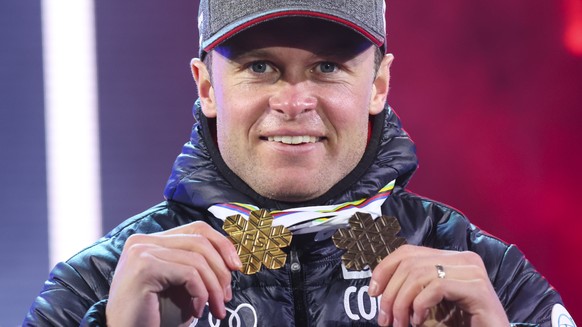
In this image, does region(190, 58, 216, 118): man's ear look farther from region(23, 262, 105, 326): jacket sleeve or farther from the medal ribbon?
→ region(23, 262, 105, 326): jacket sleeve

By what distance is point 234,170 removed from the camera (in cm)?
178

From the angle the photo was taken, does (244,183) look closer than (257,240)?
No

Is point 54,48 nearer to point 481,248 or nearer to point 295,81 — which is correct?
point 295,81

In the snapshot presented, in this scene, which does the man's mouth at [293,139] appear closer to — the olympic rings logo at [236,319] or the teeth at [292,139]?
the teeth at [292,139]

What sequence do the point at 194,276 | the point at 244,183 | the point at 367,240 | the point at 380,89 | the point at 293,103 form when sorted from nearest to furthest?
the point at 194,276
the point at 367,240
the point at 293,103
the point at 244,183
the point at 380,89

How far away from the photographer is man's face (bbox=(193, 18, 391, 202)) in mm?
1655

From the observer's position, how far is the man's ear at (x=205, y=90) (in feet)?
6.04

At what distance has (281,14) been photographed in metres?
1.62

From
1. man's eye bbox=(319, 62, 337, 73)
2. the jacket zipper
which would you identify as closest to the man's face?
man's eye bbox=(319, 62, 337, 73)

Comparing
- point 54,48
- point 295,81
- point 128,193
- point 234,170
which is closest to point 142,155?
point 128,193

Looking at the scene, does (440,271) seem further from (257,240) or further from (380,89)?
(380,89)

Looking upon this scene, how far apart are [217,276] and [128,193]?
3.93ft

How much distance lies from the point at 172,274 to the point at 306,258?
395mm

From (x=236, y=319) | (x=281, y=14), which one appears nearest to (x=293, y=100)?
(x=281, y=14)
